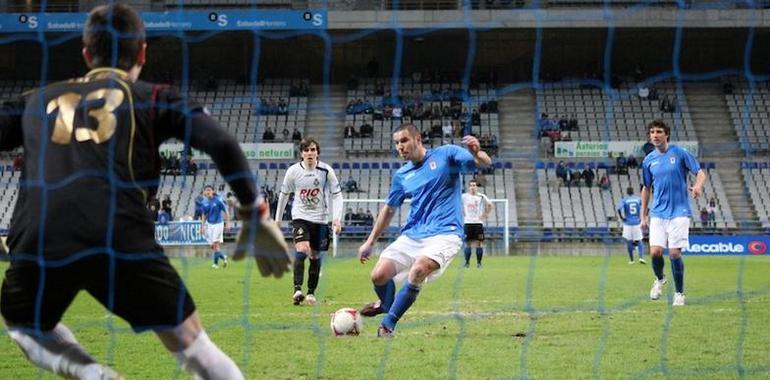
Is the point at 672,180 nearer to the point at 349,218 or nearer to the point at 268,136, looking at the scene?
the point at 349,218

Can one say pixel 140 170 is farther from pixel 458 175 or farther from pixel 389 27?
pixel 389 27

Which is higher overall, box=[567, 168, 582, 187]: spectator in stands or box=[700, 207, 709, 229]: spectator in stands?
box=[567, 168, 582, 187]: spectator in stands

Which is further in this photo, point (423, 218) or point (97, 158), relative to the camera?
point (423, 218)

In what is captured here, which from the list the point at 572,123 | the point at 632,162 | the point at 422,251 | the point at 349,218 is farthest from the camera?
the point at 572,123

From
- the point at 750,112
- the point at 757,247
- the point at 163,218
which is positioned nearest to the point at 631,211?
the point at 757,247

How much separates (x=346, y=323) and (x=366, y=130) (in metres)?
27.0

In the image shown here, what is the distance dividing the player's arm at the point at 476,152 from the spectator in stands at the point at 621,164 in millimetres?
26961

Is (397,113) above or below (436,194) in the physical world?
above

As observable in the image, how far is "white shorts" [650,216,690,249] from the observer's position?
488 inches

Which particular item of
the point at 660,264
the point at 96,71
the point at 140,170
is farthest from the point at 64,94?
the point at 660,264

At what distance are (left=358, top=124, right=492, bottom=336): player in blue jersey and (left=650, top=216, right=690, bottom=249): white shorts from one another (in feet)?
12.4

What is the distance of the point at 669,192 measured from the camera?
12.6m

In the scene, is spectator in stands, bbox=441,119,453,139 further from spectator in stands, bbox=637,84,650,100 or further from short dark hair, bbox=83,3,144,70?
short dark hair, bbox=83,3,144,70

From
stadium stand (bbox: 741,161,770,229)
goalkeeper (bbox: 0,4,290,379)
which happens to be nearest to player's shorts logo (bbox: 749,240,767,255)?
stadium stand (bbox: 741,161,770,229)
